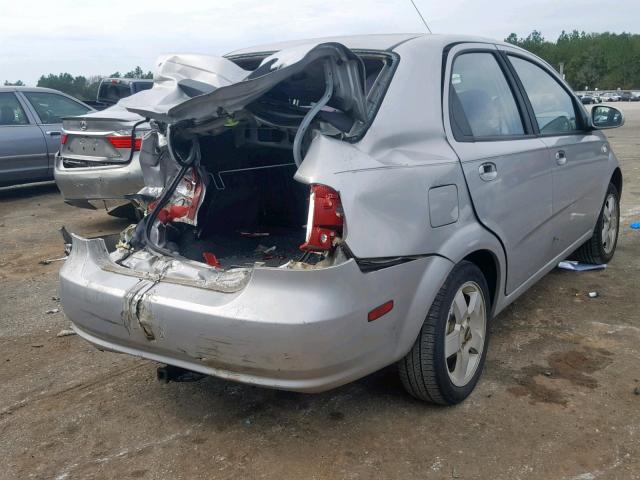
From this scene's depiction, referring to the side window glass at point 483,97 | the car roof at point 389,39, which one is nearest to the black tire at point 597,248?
the side window glass at point 483,97

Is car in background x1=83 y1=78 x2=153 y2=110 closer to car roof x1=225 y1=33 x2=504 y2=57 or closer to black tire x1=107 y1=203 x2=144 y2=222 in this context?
black tire x1=107 y1=203 x2=144 y2=222

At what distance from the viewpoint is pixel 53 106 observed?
31.5ft

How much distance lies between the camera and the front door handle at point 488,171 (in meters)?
A: 3.05

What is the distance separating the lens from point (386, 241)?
2.53 metres

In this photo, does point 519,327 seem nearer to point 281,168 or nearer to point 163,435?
point 281,168

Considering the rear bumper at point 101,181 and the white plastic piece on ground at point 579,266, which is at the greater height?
the rear bumper at point 101,181

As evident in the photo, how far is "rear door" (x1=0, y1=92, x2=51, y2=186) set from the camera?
351 inches

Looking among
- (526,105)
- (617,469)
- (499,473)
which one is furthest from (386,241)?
(526,105)

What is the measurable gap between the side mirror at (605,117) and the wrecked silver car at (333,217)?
74 cm

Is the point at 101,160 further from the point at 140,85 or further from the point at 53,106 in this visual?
the point at 140,85

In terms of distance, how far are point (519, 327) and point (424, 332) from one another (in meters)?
1.48

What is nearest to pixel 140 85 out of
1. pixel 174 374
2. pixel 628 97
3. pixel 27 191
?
pixel 27 191

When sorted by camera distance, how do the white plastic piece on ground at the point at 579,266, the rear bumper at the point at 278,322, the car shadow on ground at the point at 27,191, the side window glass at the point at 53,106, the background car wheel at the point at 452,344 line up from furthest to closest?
the car shadow on ground at the point at 27,191
the side window glass at the point at 53,106
the white plastic piece on ground at the point at 579,266
the background car wheel at the point at 452,344
the rear bumper at the point at 278,322

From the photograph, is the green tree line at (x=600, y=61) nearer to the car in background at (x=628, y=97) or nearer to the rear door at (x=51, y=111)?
the car in background at (x=628, y=97)
